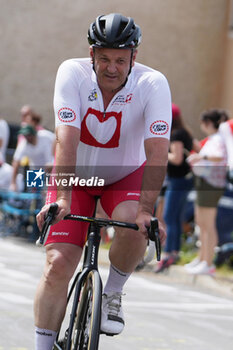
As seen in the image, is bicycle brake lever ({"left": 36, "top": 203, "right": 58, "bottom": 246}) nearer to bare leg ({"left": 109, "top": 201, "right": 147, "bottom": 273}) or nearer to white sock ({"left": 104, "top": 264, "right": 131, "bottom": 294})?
bare leg ({"left": 109, "top": 201, "right": 147, "bottom": 273})

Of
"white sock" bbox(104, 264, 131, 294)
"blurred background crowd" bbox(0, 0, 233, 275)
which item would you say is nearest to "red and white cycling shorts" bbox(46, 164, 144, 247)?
"white sock" bbox(104, 264, 131, 294)

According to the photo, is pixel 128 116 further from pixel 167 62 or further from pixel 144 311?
pixel 167 62

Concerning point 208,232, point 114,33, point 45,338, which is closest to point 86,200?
point 45,338

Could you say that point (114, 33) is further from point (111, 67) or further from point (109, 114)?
point (109, 114)

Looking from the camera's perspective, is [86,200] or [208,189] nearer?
[86,200]

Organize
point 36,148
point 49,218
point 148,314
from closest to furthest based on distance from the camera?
point 49,218, point 148,314, point 36,148

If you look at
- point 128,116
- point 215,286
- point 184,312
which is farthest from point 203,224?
point 128,116

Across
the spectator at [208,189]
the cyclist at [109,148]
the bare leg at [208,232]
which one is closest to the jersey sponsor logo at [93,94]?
the cyclist at [109,148]

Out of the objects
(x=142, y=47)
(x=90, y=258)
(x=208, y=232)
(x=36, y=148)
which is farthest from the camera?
(x=142, y=47)

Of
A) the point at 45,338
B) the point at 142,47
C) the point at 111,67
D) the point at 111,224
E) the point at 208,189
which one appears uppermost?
the point at 142,47

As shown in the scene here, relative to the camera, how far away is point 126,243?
4.70 m

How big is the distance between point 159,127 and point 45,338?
1290 millimetres

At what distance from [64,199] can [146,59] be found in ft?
74.9

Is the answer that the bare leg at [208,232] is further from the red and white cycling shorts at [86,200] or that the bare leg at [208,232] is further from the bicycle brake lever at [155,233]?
the bicycle brake lever at [155,233]
